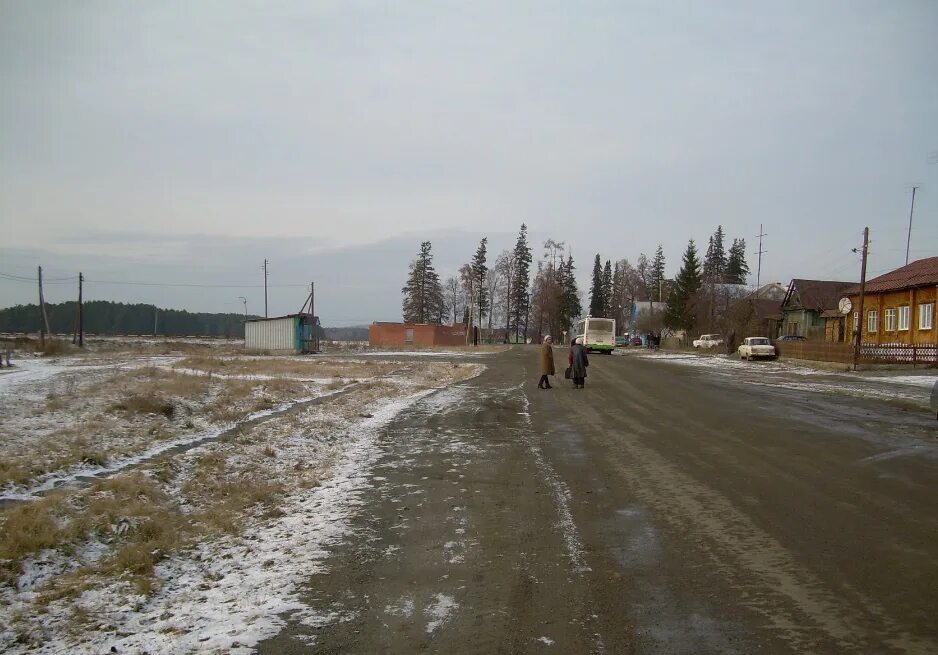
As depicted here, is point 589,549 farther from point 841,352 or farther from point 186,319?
point 186,319

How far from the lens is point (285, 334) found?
53.8m

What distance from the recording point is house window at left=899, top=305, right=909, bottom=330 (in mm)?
39344

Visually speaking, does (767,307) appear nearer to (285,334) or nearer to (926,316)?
A: (926,316)

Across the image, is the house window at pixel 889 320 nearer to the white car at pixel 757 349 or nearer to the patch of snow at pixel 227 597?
the white car at pixel 757 349

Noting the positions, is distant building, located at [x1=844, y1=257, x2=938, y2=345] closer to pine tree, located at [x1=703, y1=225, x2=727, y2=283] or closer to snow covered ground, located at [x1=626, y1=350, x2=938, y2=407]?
snow covered ground, located at [x1=626, y1=350, x2=938, y2=407]

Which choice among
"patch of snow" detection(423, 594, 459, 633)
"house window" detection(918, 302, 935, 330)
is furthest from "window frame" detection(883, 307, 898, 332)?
"patch of snow" detection(423, 594, 459, 633)

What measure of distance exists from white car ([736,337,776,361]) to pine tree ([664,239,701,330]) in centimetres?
3318

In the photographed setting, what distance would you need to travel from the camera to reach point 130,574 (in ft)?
16.8

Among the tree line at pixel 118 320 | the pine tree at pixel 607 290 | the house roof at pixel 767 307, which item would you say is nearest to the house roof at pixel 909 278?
the house roof at pixel 767 307

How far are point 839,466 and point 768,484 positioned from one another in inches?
73.0

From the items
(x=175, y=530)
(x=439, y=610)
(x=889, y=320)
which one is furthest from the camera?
(x=889, y=320)

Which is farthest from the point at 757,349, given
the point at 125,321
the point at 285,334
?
the point at 125,321

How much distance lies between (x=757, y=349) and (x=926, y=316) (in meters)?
9.12

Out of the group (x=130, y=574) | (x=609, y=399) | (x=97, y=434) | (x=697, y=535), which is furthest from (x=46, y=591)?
(x=609, y=399)
